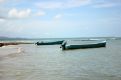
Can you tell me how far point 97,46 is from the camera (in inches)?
2569

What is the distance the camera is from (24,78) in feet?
60.1

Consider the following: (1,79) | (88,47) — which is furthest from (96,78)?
(88,47)

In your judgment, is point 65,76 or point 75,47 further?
point 75,47

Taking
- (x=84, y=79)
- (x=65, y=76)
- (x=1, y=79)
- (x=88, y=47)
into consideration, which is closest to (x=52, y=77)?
(x=65, y=76)

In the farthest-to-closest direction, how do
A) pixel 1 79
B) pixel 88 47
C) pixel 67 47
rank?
pixel 88 47 < pixel 67 47 < pixel 1 79

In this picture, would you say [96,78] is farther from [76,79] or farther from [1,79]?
[1,79]

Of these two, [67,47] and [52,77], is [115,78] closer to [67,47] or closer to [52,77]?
[52,77]

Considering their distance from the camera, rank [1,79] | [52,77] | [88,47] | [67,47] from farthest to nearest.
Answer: [88,47], [67,47], [52,77], [1,79]

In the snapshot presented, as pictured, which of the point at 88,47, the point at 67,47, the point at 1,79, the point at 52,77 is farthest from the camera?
the point at 88,47

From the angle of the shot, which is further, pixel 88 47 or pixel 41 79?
pixel 88 47

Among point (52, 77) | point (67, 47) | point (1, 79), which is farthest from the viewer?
point (67, 47)

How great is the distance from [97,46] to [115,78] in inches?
1876

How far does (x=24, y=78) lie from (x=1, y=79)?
163 centimetres

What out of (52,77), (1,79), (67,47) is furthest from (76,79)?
(67,47)
